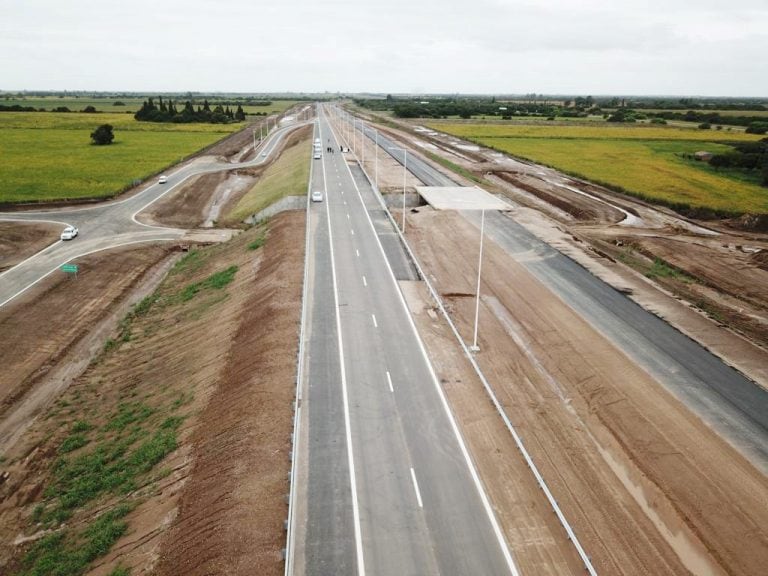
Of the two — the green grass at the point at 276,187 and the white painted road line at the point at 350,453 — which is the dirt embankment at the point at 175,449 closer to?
the white painted road line at the point at 350,453

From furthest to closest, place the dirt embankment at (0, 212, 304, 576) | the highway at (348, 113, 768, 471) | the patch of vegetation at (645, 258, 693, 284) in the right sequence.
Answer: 1. the patch of vegetation at (645, 258, 693, 284)
2. the highway at (348, 113, 768, 471)
3. the dirt embankment at (0, 212, 304, 576)

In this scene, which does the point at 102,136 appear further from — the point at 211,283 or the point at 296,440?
the point at 296,440

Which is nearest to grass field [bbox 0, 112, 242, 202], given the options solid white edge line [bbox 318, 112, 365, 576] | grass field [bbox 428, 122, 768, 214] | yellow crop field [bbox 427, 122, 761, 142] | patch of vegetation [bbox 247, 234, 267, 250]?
patch of vegetation [bbox 247, 234, 267, 250]

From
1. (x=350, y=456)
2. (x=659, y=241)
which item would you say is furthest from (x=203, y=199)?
(x=350, y=456)

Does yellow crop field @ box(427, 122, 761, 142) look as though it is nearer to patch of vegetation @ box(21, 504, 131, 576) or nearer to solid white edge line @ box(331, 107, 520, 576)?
solid white edge line @ box(331, 107, 520, 576)

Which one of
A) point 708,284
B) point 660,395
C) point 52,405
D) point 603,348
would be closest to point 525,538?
point 660,395

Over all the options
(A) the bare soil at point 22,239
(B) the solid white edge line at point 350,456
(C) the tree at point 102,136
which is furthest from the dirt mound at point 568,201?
(C) the tree at point 102,136

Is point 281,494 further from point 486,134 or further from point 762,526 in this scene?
point 486,134
